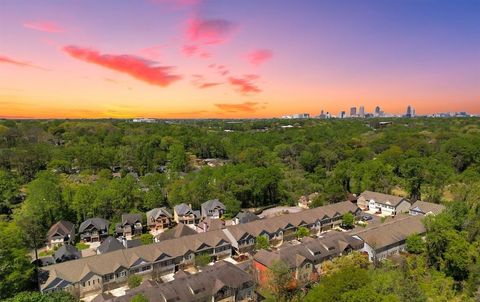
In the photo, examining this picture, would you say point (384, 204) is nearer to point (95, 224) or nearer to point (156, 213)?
point (156, 213)

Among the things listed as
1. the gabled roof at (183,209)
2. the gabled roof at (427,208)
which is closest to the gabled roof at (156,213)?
the gabled roof at (183,209)

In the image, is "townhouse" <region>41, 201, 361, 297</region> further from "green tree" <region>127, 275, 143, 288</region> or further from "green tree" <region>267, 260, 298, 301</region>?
"green tree" <region>267, 260, 298, 301</region>

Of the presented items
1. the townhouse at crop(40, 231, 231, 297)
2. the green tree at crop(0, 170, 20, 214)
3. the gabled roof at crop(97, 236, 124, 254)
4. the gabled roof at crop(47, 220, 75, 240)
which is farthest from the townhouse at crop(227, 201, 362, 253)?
the green tree at crop(0, 170, 20, 214)

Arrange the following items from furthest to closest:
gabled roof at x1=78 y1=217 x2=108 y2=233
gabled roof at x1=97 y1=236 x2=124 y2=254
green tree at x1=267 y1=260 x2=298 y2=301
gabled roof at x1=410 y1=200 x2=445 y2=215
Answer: gabled roof at x1=410 y1=200 x2=445 y2=215 → gabled roof at x1=78 y1=217 x2=108 y2=233 → gabled roof at x1=97 y1=236 x2=124 y2=254 → green tree at x1=267 y1=260 x2=298 y2=301

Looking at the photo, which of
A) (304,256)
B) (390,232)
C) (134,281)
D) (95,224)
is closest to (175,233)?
(134,281)

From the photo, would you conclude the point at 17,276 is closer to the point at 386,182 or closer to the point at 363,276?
the point at 363,276

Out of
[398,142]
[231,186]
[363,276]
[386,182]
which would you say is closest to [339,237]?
[363,276]
